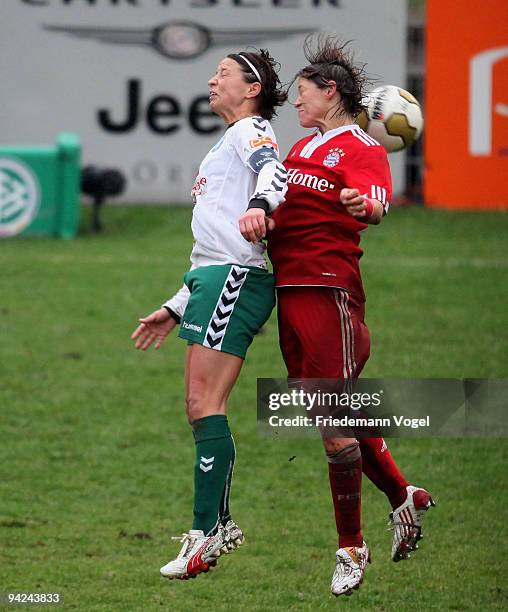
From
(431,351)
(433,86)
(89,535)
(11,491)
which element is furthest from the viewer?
(433,86)

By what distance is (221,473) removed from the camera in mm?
5293

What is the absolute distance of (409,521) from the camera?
5.70 m

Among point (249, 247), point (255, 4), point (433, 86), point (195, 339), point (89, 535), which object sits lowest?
point (89, 535)

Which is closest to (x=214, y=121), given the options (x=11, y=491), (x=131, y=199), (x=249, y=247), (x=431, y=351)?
(x=131, y=199)

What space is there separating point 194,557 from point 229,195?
148 centimetres

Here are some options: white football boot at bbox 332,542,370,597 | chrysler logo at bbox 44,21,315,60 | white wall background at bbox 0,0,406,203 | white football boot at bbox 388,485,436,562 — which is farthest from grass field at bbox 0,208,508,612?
chrysler logo at bbox 44,21,315,60

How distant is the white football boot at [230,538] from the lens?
5277 millimetres

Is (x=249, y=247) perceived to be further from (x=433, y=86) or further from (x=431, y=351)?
(x=433, y=86)

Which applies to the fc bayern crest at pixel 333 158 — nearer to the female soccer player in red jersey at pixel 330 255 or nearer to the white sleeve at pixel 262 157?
the female soccer player in red jersey at pixel 330 255

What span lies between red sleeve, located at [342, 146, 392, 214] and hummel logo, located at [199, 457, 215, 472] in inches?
48.9

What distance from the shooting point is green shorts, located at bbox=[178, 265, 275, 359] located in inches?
208

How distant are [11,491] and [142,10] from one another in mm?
12892

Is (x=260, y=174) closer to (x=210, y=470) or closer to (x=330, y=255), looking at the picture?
(x=330, y=255)

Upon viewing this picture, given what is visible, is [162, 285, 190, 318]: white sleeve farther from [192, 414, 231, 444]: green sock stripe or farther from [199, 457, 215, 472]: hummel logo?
[199, 457, 215, 472]: hummel logo
